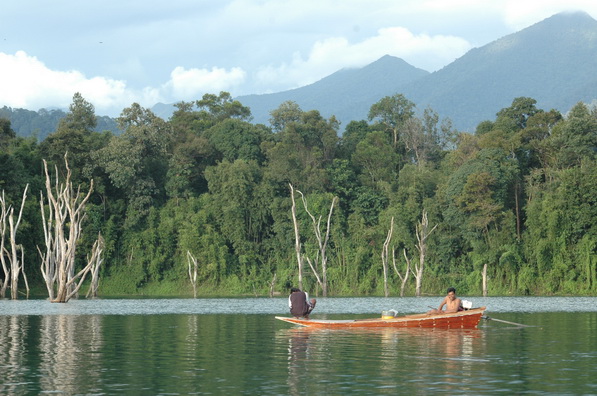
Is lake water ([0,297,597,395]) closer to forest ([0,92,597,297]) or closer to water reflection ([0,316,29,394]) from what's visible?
water reflection ([0,316,29,394])

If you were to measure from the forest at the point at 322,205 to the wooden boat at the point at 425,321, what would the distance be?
110 feet

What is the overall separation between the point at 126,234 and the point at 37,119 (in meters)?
81.1

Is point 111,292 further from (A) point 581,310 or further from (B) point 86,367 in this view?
(B) point 86,367

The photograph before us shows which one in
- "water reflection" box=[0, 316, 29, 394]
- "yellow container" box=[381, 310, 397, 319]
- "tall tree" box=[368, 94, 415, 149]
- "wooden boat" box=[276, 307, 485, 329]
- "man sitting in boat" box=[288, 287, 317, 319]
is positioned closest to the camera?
"water reflection" box=[0, 316, 29, 394]

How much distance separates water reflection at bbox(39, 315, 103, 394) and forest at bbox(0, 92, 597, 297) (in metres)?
32.1

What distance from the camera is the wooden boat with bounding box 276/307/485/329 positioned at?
27234 mm

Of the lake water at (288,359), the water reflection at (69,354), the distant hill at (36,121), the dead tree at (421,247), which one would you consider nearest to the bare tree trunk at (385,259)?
the dead tree at (421,247)

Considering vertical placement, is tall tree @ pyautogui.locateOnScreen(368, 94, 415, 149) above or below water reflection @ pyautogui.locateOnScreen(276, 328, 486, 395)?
above

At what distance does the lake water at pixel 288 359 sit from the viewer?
1487 cm

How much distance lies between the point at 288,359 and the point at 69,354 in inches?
195

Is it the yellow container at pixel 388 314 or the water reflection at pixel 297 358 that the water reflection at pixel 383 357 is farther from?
the yellow container at pixel 388 314

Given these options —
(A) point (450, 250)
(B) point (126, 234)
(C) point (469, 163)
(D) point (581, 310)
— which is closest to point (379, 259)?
(A) point (450, 250)

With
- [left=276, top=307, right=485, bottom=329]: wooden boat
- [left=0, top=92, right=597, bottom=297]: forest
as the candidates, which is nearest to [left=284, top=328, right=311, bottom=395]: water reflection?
[left=276, top=307, right=485, bottom=329]: wooden boat

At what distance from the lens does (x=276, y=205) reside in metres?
70.9
